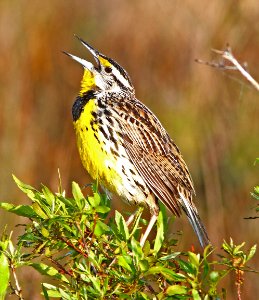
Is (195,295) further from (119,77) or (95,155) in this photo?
(119,77)

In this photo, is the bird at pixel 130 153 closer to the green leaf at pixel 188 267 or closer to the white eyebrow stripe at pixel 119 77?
the white eyebrow stripe at pixel 119 77

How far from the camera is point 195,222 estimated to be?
8.56ft

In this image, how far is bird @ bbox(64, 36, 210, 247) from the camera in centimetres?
255

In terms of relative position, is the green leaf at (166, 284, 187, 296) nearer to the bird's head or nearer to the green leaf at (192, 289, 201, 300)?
the green leaf at (192, 289, 201, 300)

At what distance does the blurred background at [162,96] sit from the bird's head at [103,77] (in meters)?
0.58

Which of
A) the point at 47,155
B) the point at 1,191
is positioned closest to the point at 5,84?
the point at 47,155

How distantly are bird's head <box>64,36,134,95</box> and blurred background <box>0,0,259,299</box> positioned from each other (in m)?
0.58

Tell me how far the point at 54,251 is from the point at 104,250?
11 cm

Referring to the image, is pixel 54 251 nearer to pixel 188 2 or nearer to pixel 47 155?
pixel 47 155

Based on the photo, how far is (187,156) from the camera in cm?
446

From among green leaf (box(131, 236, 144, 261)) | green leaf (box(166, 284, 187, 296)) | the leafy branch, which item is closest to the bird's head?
the leafy branch

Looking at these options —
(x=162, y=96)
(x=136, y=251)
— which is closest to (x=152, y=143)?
(x=136, y=251)

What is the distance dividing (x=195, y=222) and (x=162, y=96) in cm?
232

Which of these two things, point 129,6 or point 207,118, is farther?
point 129,6
